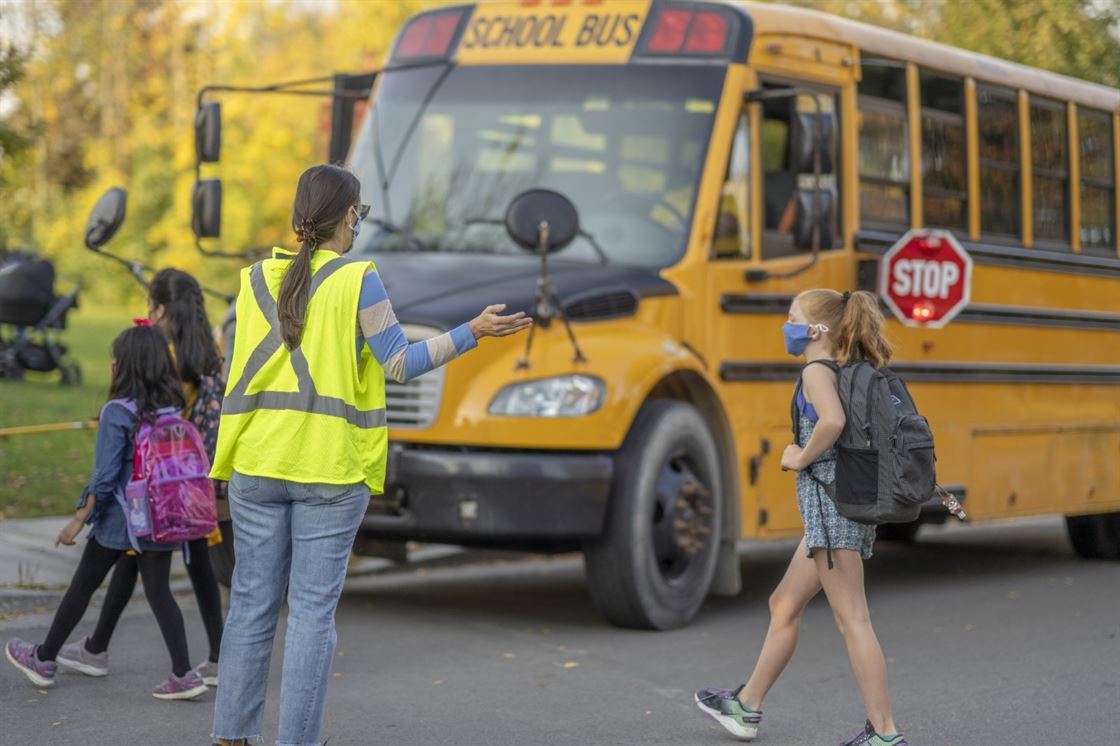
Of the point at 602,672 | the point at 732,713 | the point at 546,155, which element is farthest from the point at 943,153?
the point at 732,713

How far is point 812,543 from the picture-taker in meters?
5.49

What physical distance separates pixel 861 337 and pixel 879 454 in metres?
0.38

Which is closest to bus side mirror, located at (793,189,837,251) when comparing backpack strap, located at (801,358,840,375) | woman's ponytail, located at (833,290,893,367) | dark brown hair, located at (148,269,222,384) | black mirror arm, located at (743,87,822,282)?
black mirror arm, located at (743,87,822,282)

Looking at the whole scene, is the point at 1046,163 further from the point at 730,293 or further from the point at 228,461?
the point at 228,461

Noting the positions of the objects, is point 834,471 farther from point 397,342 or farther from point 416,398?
point 416,398

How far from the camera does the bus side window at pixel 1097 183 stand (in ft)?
37.1

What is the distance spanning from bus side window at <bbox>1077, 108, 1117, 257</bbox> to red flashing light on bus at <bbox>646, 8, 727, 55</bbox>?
360 cm

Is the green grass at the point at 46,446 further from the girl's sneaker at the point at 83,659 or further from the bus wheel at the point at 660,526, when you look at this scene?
the bus wheel at the point at 660,526

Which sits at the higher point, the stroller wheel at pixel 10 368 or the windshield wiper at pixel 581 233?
the windshield wiper at pixel 581 233

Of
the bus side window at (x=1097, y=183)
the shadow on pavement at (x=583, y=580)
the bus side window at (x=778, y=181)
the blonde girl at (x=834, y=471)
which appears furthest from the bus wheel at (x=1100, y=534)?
the blonde girl at (x=834, y=471)

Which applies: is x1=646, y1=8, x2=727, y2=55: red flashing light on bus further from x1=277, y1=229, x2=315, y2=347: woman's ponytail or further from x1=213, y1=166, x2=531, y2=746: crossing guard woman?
x1=277, y1=229, x2=315, y2=347: woman's ponytail

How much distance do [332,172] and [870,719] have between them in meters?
A: 2.33

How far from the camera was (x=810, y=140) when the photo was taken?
27.2 feet

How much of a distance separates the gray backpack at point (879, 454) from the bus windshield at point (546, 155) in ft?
10.1
